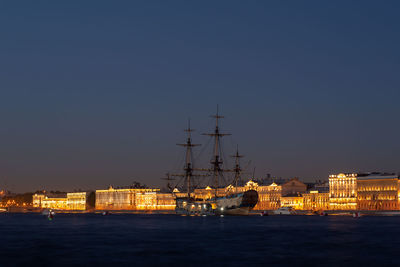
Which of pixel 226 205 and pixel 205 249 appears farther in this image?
pixel 226 205

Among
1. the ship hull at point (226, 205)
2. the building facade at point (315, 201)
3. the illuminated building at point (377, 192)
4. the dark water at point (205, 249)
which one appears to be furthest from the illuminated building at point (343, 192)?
the dark water at point (205, 249)

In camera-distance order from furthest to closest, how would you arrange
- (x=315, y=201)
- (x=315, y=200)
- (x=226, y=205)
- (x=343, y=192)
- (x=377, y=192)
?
1. (x=315, y=200)
2. (x=315, y=201)
3. (x=343, y=192)
4. (x=377, y=192)
5. (x=226, y=205)

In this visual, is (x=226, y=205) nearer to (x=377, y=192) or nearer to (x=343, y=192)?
(x=377, y=192)

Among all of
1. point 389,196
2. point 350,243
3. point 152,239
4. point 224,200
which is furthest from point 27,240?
point 389,196

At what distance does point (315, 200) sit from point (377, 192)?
875 inches

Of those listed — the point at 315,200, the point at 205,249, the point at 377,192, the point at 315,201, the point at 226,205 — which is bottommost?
the point at 205,249

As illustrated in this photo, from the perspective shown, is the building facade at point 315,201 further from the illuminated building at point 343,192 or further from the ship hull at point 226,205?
the ship hull at point 226,205

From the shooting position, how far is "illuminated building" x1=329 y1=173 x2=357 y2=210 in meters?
180

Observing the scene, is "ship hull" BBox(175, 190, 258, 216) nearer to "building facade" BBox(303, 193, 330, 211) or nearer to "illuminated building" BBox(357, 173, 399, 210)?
"building facade" BBox(303, 193, 330, 211)

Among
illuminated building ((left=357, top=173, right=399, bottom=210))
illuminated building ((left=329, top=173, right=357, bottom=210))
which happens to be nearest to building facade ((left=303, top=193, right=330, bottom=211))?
illuminated building ((left=329, top=173, right=357, bottom=210))

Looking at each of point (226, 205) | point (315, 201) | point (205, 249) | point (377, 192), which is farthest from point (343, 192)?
point (205, 249)

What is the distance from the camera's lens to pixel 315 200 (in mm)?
191750

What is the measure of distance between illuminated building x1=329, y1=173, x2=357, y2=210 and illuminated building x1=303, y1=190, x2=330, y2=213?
237 cm

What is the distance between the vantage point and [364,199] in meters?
177
